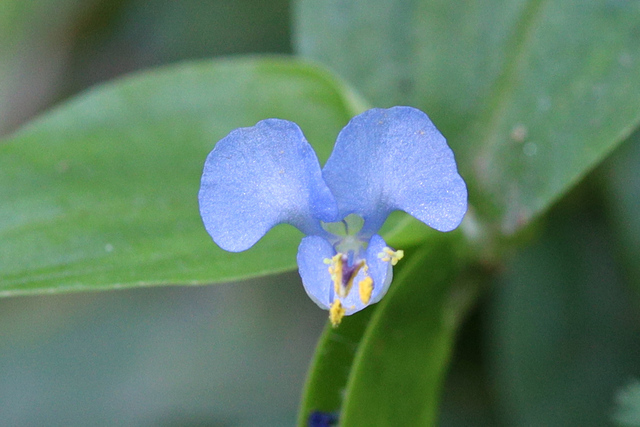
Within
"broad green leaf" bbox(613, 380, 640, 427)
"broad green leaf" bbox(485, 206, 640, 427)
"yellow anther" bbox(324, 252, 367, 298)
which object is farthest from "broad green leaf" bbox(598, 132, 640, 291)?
"yellow anther" bbox(324, 252, 367, 298)

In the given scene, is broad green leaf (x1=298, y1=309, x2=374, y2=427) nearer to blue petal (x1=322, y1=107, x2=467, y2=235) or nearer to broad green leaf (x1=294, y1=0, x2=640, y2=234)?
blue petal (x1=322, y1=107, x2=467, y2=235)

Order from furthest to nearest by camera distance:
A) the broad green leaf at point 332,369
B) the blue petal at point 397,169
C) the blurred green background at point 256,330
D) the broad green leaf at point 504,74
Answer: the blurred green background at point 256,330 < the broad green leaf at point 504,74 < the broad green leaf at point 332,369 < the blue petal at point 397,169

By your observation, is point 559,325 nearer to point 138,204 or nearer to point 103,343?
point 138,204

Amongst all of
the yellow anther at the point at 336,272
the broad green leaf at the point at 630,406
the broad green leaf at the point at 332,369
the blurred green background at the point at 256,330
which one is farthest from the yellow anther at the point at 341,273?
the blurred green background at the point at 256,330

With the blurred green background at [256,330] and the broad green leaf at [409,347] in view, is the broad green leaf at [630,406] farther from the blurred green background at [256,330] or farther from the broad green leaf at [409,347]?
the blurred green background at [256,330]

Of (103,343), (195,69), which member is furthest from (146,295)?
(195,69)

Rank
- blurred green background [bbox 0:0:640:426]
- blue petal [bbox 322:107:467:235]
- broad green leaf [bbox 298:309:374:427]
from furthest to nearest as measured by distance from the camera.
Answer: blurred green background [bbox 0:0:640:426]
broad green leaf [bbox 298:309:374:427]
blue petal [bbox 322:107:467:235]
